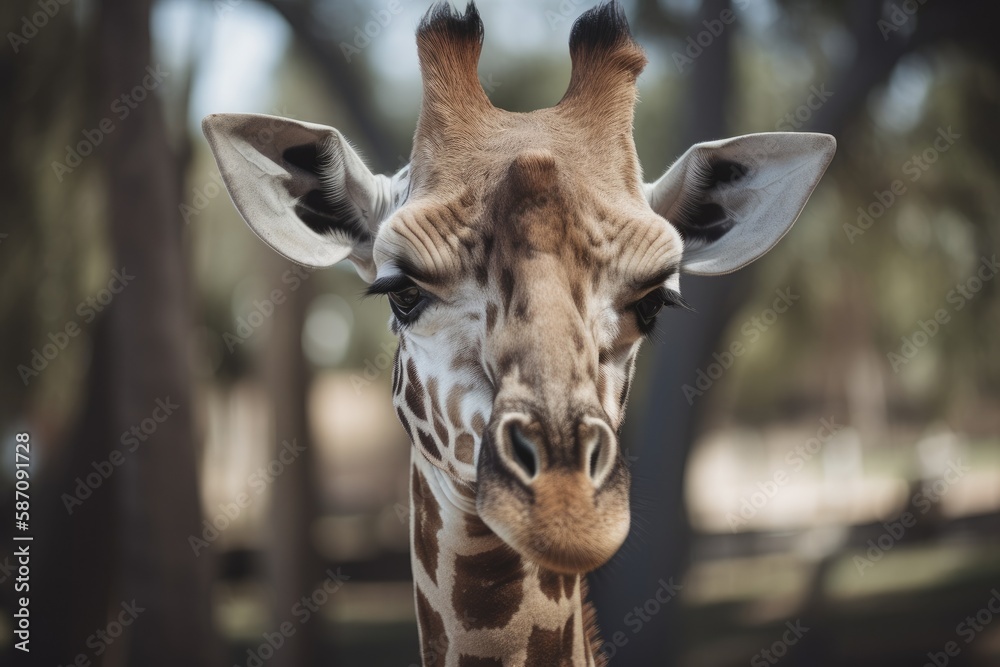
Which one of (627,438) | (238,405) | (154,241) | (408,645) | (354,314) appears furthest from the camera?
(238,405)

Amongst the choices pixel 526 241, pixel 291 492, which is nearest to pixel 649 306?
pixel 526 241

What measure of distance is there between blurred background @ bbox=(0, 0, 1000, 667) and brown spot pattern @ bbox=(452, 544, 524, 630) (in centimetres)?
425

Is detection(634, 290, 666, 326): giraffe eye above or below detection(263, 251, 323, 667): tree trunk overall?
above

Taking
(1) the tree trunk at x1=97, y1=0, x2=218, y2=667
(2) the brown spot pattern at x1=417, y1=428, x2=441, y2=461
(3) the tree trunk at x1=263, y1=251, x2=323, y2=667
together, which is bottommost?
(3) the tree trunk at x1=263, y1=251, x2=323, y2=667

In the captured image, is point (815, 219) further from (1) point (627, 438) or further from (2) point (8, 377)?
(2) point (8, 377)

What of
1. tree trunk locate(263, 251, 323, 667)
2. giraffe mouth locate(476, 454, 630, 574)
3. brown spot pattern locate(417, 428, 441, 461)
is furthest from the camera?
tree trunk locate(263, 251, 323, 667)

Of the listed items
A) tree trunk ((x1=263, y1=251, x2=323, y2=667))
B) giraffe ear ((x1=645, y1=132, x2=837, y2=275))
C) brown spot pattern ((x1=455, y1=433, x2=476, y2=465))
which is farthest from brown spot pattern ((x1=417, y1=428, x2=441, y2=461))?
tree trunk ((x1=263, y1=251, x2=323, y2=667))

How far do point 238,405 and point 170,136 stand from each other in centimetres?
2375

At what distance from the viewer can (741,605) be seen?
17.3 m

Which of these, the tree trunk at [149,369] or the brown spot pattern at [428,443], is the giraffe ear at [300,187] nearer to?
the brown spot pattern at [428,443]

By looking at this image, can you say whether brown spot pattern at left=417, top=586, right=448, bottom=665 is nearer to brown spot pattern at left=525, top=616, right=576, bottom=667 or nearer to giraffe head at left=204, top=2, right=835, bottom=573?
brown spot pattern at left=525, top=616, right=576, bottom=667

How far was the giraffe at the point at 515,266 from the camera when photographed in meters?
2.29

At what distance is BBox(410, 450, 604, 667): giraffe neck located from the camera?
2.95m

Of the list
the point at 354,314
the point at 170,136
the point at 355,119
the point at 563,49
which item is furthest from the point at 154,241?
the point at 354,314
